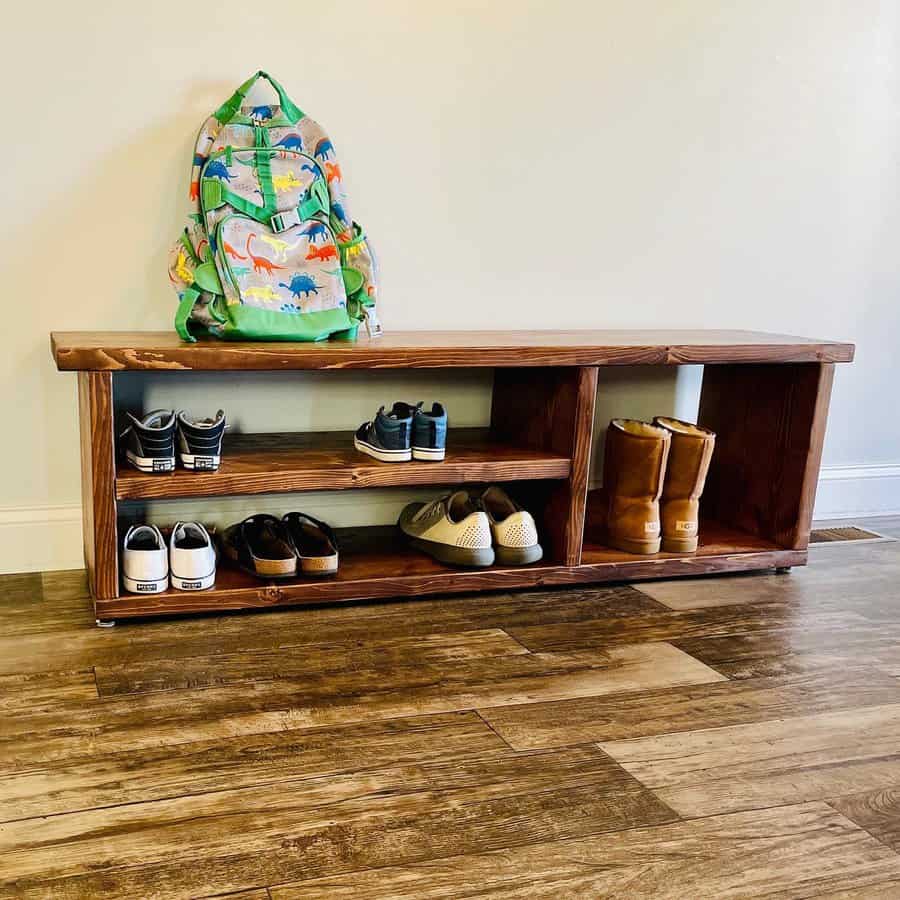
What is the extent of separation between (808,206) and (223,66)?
4.96 ft

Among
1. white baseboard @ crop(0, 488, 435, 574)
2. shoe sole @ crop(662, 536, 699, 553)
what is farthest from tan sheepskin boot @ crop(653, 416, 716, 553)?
white baseboard @ crop(0, 488, 435, 574)

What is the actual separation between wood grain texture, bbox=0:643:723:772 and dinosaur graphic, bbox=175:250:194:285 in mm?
799

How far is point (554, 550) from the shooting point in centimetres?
218

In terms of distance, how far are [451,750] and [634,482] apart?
3.01ft

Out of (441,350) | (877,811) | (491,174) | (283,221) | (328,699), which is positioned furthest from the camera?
(491,174)

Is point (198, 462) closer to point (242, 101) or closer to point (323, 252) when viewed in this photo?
point (323, 252)

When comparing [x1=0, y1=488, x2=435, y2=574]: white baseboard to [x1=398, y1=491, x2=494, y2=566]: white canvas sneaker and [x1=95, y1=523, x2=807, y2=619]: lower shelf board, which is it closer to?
[x1=95, y1=523, x2=807, y2=619]: lower shelf board

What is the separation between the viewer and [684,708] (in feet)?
5.34

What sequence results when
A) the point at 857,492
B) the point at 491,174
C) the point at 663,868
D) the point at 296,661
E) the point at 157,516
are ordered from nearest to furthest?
1. the point at 663,868
2. the point at 296,661
3. the point at 157,516
4. the point at 491,174
5. the point at 857,492

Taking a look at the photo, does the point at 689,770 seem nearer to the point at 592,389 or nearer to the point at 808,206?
the point at 592,389

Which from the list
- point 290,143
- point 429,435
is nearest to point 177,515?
point 429,435

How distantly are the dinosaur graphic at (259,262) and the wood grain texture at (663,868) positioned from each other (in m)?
1.21

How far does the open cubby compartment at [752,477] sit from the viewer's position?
2254 millimetres

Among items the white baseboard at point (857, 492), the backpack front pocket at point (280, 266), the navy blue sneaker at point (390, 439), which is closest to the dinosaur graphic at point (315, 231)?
the backpack front pocket at point (280, 266)
